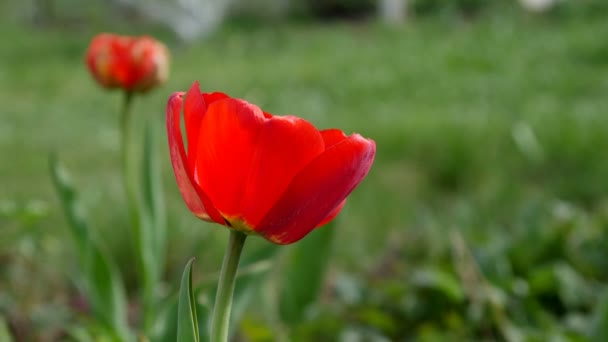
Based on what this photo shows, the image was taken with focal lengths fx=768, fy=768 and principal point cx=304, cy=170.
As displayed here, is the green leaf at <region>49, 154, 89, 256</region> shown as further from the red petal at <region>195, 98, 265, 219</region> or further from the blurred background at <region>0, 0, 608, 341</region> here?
the red petal at <region>195, 98, 265, 219</region>

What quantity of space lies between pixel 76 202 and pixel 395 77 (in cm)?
424

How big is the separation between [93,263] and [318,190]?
77 centimetres

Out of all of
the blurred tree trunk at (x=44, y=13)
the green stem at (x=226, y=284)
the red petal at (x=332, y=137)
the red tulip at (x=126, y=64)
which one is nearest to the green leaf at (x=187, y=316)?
the green stem at (x=226, y=284)

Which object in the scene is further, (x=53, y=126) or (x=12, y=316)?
(x=53, y=126)

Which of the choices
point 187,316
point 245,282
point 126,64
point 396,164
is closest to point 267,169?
point 187,316

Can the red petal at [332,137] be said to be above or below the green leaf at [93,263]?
above

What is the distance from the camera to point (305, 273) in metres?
1.35

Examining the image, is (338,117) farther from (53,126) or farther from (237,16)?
(237,16)

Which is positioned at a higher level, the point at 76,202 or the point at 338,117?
the point at 76,202

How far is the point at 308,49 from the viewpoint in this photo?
6.88 m

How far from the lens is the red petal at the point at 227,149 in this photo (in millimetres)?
600

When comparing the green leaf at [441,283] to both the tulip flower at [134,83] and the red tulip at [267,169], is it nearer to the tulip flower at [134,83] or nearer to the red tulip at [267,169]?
the tulip flower at [134,83]

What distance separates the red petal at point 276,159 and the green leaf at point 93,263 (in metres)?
0.71

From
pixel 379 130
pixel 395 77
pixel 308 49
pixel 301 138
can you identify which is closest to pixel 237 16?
pixel 308 49
